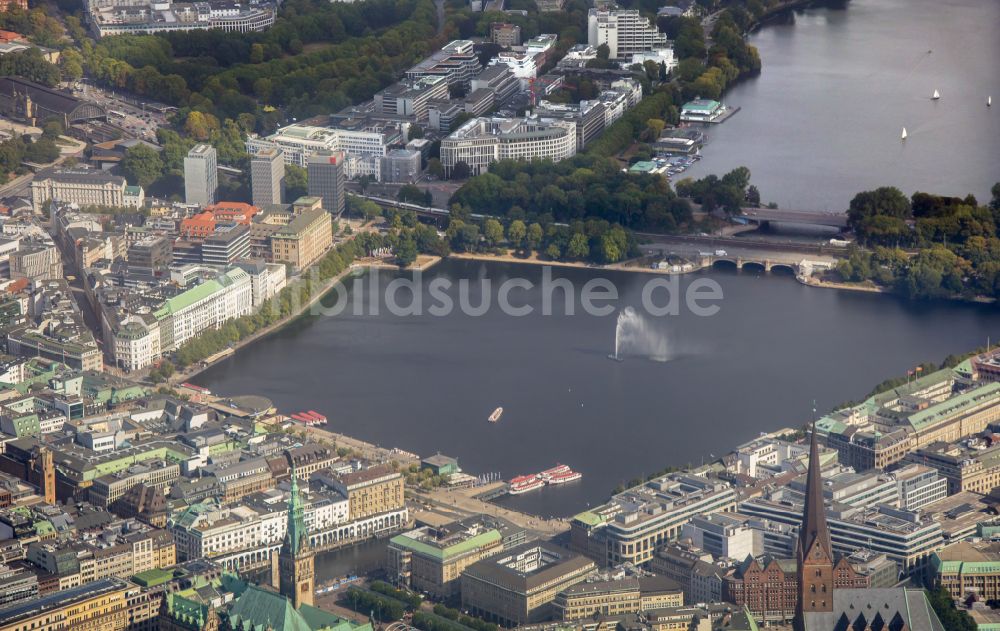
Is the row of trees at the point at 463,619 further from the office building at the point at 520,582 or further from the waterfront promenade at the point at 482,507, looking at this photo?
the waterfront promenade at the point at 482,507

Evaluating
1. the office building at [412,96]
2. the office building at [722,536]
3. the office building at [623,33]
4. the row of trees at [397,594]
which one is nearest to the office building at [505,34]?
the office building at [623,33]

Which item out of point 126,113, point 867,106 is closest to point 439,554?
point 126,113

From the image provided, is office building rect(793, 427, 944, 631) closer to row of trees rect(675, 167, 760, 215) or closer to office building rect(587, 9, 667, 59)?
row of trees rect(675, 167, 760, 215)

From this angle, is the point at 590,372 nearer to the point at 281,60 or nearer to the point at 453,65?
the point at 453,65

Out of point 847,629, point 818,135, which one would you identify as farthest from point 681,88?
point 847,629

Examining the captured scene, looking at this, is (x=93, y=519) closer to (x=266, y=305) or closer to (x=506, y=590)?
(x=506, y=590)

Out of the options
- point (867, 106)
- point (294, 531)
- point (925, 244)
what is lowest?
point (867, 106)
